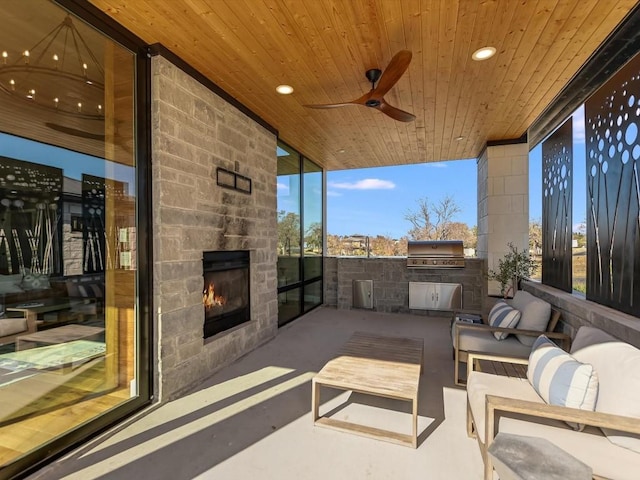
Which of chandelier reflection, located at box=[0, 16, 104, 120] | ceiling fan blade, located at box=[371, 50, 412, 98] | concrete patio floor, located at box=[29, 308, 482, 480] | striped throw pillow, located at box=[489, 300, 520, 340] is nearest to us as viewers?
concrete patio floor, located at box=[29, 308, 482, 480]

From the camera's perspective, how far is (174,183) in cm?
262

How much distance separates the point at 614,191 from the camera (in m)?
2.33

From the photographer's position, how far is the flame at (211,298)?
3084mm

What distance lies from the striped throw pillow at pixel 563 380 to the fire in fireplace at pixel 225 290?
2612mm

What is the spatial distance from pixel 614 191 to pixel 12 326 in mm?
4098

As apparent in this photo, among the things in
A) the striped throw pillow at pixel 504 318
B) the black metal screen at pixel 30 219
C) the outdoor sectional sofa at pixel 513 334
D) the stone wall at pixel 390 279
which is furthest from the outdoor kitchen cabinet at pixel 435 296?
the black metal screen at pixel 30 219

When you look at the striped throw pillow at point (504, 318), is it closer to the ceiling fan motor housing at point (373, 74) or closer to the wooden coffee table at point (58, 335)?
the ceiling fan motor housing at point (373, 74)

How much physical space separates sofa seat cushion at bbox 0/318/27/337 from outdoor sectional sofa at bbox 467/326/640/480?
8.82ft

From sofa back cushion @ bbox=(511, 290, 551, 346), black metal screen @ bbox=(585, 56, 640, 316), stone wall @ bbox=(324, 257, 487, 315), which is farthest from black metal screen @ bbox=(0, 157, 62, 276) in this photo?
stone wall @ bbox=(324, 257, 487, 315)

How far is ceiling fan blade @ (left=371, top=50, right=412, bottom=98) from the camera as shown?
7.46ft

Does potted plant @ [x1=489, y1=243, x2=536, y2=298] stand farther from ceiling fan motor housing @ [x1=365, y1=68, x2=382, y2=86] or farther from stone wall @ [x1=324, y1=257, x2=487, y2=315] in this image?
ceiling fan motor housing @ [x1=365, y1=68, x2=382, y2=86]

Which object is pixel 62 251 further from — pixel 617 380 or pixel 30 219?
pixel 617 380

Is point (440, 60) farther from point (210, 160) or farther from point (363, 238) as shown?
point (363, 238)

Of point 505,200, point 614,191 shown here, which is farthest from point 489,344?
point 505,200
